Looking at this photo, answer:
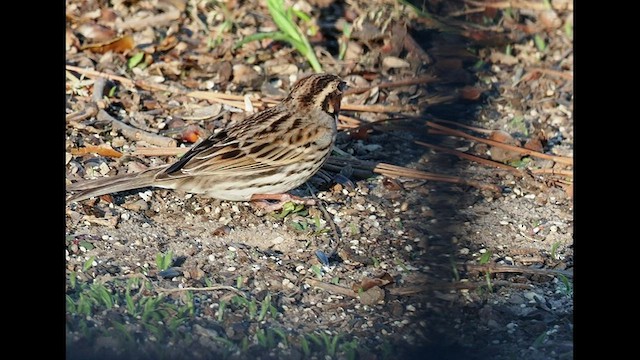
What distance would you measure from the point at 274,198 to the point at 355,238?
55cm

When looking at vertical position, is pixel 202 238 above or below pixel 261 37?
below

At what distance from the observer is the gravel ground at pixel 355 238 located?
4.45 meters

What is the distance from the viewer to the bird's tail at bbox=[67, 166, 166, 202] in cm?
554

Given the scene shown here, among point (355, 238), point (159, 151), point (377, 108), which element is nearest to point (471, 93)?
point (377, 108)

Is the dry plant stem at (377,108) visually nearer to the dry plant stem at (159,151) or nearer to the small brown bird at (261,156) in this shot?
the small brown bird at (261,156)

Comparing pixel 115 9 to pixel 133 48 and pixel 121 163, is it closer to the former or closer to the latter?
pixel 133 48

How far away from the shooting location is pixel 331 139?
239 inches

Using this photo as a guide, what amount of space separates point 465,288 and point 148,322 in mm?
1438

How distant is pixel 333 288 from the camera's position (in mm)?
5047

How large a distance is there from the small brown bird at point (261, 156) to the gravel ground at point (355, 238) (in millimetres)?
139

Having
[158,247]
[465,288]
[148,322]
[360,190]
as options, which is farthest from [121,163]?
[465,288]

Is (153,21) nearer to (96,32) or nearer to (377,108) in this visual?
(96,32)

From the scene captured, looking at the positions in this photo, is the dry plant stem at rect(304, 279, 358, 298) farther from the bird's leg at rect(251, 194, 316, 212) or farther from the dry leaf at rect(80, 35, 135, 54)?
the dry leaf at rect(80, 35, 135, 54)

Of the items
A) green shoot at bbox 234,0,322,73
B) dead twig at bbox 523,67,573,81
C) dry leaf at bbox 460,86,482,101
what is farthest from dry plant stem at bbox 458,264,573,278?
dead twig at bbox 523,67,573,81
